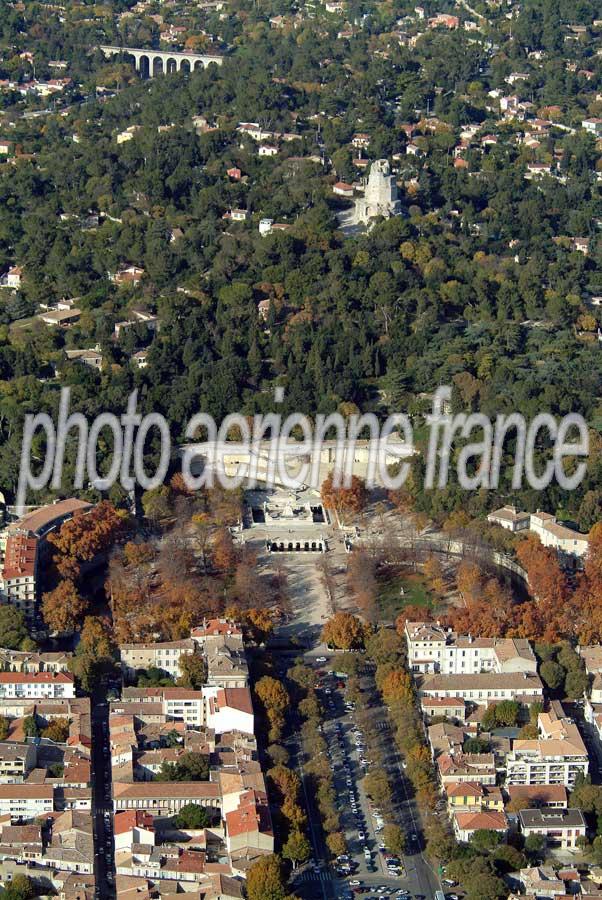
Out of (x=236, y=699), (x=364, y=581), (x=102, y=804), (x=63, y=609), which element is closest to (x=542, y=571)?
(x=364, y=581)

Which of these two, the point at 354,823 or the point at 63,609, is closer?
the point at 354,823

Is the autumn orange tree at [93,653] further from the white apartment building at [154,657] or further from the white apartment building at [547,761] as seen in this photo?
the white apartment building at [547,761]

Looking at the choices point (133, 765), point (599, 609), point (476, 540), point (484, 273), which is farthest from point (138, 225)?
point (133, 765)

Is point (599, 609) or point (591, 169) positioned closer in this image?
point (599, 609)

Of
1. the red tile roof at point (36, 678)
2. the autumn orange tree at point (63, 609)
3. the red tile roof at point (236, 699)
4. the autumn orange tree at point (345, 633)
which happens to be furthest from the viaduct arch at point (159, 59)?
the red tile roof at point (236, 699)

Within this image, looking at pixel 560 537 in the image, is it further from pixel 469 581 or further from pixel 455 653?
pixel 455 653

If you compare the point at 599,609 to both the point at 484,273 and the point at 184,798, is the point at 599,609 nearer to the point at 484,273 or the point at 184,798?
A: the point at 184,798
